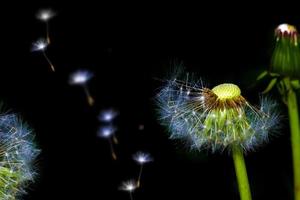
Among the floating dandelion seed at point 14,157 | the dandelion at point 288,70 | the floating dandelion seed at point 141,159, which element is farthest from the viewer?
the floating dandelion seed at point 141,159

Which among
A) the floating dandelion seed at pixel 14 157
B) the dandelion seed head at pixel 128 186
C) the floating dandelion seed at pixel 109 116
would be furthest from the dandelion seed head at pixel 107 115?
the floating dandelion seed at pixel 14 157

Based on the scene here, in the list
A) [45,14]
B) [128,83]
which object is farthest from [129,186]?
[45,14]

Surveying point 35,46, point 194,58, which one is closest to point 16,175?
point 35,46

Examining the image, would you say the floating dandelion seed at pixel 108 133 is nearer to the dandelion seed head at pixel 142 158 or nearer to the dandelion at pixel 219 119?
the dandelion seed head at pixel 142 158

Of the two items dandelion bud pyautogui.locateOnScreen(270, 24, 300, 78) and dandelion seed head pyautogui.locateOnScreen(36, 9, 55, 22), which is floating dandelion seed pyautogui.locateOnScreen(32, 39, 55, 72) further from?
dandelion bud pyautogui.locateOnScreen(270, 24, 300, 78)

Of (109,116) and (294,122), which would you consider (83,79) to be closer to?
(109,116)

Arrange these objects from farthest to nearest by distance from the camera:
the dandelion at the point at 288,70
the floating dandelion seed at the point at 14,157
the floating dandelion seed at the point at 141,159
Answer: the floating dandelion seed at the point at 141,159 < the dandelion at the point at 288,70 < the floating dandelion seed at the point at 14,157

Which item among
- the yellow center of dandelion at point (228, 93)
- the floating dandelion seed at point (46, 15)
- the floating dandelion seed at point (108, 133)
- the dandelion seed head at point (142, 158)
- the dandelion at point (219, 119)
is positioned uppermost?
the floating dandelion seed at point (46, 15)
